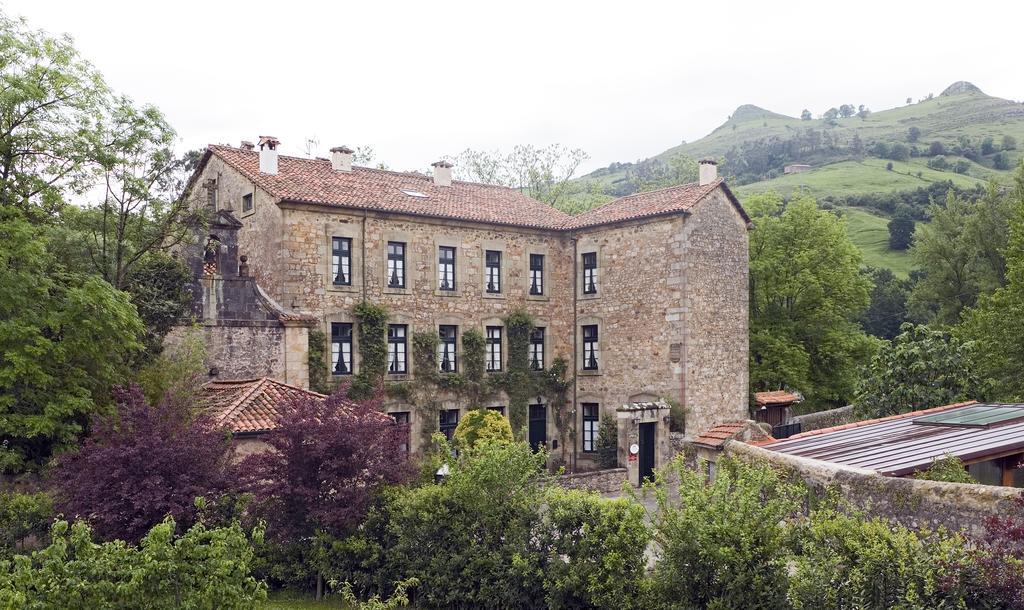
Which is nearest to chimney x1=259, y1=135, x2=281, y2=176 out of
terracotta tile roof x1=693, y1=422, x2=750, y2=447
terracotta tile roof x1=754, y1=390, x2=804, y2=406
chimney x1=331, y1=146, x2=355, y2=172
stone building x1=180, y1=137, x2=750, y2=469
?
stone building x1=180, y1=137, x2=750, y2=469

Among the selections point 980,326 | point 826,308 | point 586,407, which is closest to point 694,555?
point 586,407

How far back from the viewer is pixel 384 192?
2844 centimetres

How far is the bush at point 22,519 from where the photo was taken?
50.1 feet

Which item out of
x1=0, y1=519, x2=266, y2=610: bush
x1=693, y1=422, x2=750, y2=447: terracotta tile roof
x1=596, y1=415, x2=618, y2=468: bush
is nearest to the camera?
x1=0, y1=519, x2=266, y2=610: bush

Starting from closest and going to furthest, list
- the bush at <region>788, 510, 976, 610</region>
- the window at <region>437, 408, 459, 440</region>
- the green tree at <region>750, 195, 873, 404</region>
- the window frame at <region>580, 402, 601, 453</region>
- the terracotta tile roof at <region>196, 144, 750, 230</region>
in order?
the bush at <region>788, 510, 976, 610</region>
the terracotta tile roof at <region>196, 144, 750, 230</region>
the window at <region>437, 408, 459, 440</region>
the window frame at <region>580, 402, 601, 453</region>
the green tree at <region>750, 195, 873, 404</region>

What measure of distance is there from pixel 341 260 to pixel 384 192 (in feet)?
10.5

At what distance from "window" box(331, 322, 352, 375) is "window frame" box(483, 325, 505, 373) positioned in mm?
4837

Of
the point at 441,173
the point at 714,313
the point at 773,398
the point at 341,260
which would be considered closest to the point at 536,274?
the point at 441,173

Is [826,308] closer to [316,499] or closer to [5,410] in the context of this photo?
[316,499]

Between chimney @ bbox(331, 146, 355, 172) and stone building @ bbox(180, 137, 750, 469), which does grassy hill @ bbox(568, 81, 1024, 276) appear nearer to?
Result: stone building @ bbox(180, 137, 750, 469)

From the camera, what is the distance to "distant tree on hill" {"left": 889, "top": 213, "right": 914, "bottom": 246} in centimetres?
6700

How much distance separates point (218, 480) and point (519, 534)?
5.17 metres

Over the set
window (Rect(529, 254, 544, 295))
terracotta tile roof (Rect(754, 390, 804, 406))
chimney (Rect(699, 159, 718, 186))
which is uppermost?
chimney (Rect(699, 159, 718, 186))

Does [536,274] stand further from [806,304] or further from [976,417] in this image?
[976,417]
